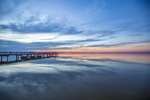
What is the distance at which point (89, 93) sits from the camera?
26.1 feet

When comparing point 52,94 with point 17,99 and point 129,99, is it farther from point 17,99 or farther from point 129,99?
point 129,99

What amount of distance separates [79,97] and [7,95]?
448 centimetres

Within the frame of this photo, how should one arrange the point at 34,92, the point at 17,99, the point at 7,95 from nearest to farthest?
the point at 17,99
the point at 7,95
the point at 34,92

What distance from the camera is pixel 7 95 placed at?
738 centimetres

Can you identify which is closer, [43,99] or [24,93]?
[43,99]

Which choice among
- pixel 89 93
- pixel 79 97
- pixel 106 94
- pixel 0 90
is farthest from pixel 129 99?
pixel 0 90

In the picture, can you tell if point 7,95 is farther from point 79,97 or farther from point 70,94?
point 79,97

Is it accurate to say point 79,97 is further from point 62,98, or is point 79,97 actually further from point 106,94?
point 106,94

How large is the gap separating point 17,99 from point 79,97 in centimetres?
364

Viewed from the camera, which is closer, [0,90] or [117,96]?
[117,96]

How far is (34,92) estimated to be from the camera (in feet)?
25.9

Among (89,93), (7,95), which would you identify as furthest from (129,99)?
(7,95)

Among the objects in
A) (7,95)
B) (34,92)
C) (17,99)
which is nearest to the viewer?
(17,99)

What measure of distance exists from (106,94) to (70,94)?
2.38 meters
